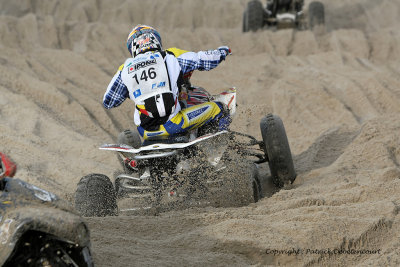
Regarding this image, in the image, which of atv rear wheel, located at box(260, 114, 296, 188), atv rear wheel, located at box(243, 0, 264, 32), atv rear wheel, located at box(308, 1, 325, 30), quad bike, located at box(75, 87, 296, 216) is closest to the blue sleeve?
quad bike, located at box(75, 87, 296, 216)

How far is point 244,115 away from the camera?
9016mm

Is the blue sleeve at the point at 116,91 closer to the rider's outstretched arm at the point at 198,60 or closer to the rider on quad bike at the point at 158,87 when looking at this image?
the rider on quad bike at the point at 158,87

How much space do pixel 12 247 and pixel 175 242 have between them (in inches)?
67.5

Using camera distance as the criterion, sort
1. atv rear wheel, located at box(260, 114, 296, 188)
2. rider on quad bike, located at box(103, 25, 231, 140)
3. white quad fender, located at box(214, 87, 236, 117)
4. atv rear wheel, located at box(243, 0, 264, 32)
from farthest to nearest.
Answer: atv rear wheel, located at box(243, 0, 264, 32) < atv rear wheel, located at box(260, 114, 296, 188) < white quad fender, located at box(214, 87, 236, 117) < rider on quad bike, located at box(103, 25, 231, 140)

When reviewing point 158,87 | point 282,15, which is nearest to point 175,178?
point 158,87

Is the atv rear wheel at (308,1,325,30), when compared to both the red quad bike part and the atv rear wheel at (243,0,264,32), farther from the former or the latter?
the red quad bike part

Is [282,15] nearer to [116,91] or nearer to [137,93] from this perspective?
[116,91]

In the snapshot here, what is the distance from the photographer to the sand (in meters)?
3.97

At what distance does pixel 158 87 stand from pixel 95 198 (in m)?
1.18

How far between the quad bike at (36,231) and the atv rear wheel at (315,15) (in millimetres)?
12766

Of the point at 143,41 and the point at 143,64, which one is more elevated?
the point at 143,41

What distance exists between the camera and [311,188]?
5652 mm

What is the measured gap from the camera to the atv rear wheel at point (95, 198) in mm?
5090

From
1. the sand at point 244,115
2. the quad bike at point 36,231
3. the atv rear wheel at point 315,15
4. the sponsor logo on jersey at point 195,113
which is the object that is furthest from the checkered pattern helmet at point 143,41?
the atv rear wheel at point 315,15
